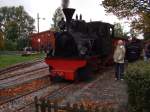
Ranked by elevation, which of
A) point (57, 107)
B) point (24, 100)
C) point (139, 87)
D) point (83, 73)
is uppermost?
point (139, 87)

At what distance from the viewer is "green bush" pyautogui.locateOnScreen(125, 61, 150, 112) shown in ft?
29.5

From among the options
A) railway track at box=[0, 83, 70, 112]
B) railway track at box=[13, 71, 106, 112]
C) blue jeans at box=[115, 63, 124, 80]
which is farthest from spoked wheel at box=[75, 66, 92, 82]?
railway track at box=[0, 83, 70, 112]

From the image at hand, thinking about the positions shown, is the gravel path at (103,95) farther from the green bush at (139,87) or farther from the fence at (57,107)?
the fence at (57,107)

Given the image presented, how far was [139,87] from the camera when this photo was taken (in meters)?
9.09

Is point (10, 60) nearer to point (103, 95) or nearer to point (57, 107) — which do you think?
point (103, 95)

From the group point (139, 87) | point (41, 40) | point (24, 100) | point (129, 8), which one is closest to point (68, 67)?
point (24, 100)

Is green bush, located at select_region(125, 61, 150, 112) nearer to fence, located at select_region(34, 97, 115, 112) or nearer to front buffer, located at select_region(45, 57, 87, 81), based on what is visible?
fence, located at select_region(34, 97, 115, 112)

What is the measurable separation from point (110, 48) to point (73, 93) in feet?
28.7

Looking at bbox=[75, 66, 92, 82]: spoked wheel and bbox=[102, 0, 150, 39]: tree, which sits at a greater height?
bbox=[102, 0, 150, 39]: tree

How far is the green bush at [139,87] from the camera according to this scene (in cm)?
898

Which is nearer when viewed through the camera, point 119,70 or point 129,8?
point 119,70

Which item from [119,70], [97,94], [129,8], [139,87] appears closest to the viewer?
[139,87]

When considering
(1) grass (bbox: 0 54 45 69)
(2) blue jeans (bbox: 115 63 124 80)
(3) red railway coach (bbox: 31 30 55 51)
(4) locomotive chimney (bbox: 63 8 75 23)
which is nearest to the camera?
(2) blue jeans (bbox: 115 63 124 80)

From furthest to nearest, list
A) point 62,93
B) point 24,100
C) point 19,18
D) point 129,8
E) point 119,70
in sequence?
point 19,18
point 129,8
point 119,70
point 62,93
point 24,100
